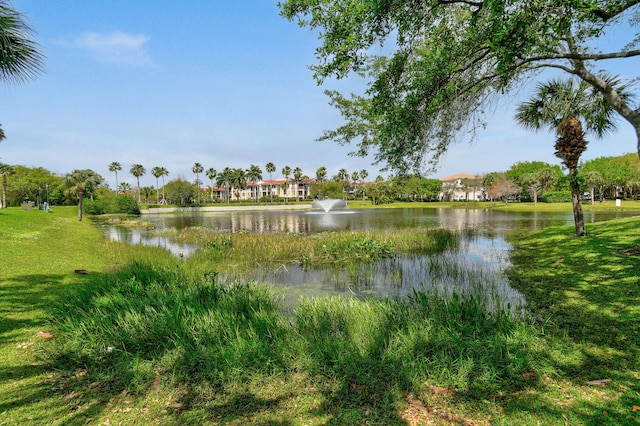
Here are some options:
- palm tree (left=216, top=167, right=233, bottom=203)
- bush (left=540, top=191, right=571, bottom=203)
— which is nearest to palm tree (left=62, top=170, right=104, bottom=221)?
palm tree (left=216, top=167, right=233, bottom=203)

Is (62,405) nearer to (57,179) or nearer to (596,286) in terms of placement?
(596,286)

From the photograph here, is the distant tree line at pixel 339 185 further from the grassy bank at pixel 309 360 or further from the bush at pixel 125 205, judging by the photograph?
the grassy bank at pixel 309 360

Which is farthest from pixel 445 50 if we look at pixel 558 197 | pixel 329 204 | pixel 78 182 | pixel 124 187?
pixel 124 187

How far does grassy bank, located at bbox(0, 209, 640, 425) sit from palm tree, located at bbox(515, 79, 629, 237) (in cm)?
845

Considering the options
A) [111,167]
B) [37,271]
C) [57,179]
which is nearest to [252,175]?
[111,167]

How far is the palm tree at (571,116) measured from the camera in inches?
510

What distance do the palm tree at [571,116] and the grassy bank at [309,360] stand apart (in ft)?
27.7

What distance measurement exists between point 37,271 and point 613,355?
50.0ft

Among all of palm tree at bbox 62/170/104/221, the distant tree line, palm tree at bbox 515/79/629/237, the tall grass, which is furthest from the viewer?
the distant tree line

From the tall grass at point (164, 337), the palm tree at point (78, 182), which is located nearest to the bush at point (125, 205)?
the palm tree at point (78, 182)

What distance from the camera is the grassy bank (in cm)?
396

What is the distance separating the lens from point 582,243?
14281 millimetres

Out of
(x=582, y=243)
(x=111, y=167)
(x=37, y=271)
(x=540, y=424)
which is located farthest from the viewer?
(x=111, y=167)

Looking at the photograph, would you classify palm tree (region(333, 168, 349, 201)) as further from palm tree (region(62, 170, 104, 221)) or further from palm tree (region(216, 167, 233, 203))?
palm tree (region(62, 170, 104, 221))
